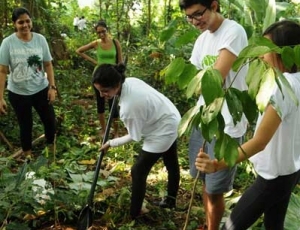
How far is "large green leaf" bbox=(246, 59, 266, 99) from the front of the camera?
3.92ft

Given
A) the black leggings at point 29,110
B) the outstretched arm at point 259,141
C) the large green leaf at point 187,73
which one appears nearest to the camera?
the large green leaf at point 187,73

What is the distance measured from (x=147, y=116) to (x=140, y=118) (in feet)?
0.30

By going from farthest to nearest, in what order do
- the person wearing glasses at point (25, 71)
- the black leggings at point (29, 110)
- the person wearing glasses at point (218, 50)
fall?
the black leggings at point (29, 110)
the person wearing glasses at point (25, 71)
the person wearing glasses at point (218, 50)

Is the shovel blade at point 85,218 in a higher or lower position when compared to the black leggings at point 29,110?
lower

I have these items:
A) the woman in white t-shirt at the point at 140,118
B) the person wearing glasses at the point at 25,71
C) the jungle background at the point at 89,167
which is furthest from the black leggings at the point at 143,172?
the person wearing glasses at the point at 25,71

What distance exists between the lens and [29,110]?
4.03 meters

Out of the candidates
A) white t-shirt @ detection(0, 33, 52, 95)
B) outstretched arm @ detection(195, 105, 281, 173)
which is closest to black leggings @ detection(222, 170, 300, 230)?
outstretched arm @ detection(195, 105, 281, 173)

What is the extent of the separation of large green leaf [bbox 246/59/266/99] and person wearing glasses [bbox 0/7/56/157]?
9.66ft

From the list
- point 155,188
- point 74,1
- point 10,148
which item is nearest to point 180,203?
point 155,188

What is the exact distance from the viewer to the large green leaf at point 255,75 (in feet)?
3.92

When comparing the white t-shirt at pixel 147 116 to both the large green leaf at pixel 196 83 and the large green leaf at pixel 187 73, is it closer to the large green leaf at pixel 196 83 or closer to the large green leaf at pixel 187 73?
the large green leaf at pixel 187 73

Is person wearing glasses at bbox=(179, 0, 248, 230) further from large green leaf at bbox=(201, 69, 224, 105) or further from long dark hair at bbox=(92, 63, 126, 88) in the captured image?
large green leaf at bbox=(201, 69, 224, 105)

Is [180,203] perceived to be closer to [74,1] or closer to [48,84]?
[48,84]

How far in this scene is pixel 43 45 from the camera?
12.9ft
